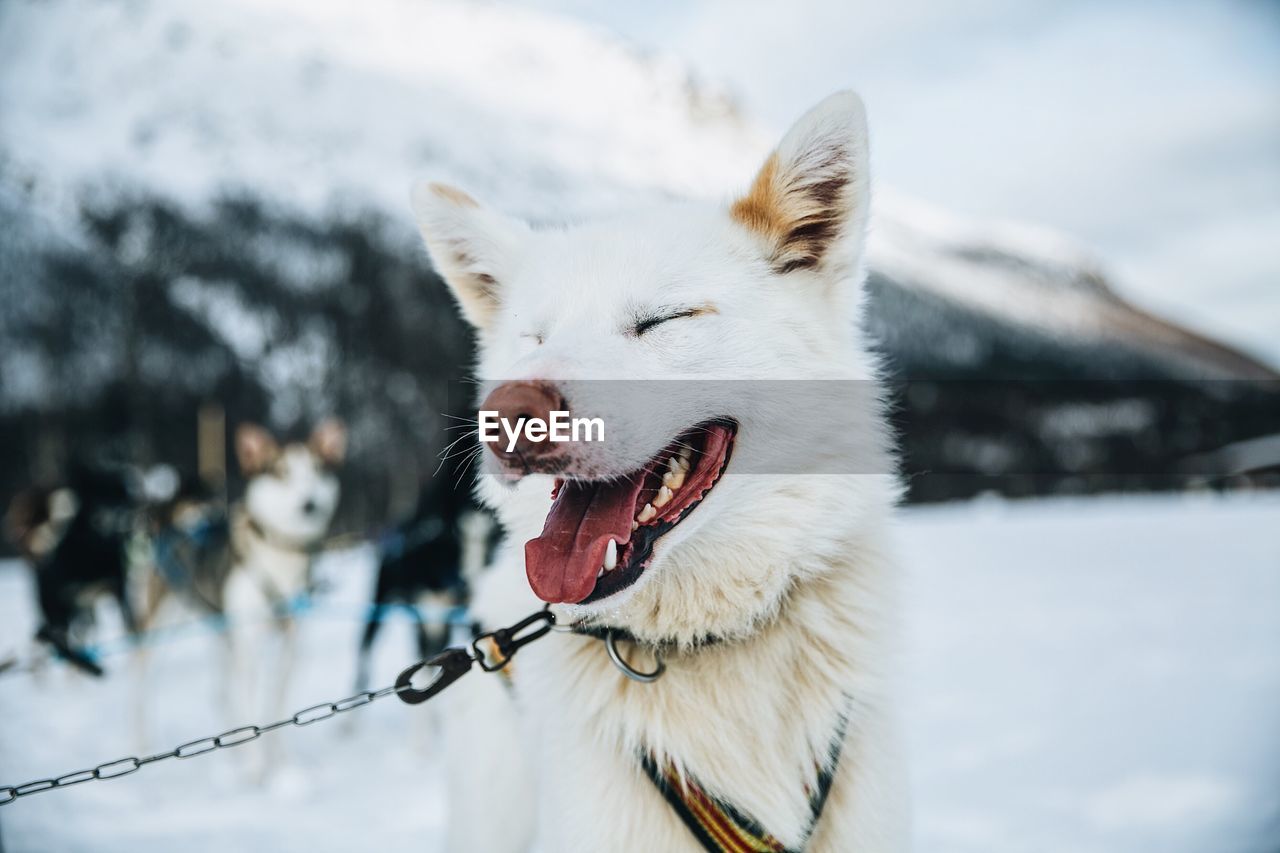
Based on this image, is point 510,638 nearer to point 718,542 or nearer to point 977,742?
point 718,542

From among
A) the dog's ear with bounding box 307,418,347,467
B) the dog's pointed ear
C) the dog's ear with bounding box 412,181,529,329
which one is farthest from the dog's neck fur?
the dog's ear with bounding box 307,418,347,467

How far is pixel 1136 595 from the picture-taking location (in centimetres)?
754

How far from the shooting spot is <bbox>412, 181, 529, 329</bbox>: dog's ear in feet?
5.68

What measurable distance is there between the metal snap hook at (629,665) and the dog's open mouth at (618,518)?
213 millimetres

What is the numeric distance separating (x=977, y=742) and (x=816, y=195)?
3.40 metres

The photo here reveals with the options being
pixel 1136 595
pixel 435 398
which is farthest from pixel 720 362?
pixel 435 398

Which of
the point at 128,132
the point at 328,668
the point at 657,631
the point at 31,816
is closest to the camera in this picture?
the point at 657,631

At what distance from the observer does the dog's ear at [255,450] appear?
5117mm

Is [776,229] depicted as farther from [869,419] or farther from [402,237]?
[402,237]

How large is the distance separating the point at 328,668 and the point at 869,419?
604 centimetres

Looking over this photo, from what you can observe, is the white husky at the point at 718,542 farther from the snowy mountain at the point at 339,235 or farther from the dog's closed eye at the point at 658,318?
the snowy mountain at the point at 339,235

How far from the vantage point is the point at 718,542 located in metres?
1.44

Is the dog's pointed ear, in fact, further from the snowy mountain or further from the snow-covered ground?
the snowy mountain

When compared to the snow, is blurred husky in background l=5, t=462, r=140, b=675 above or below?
below
